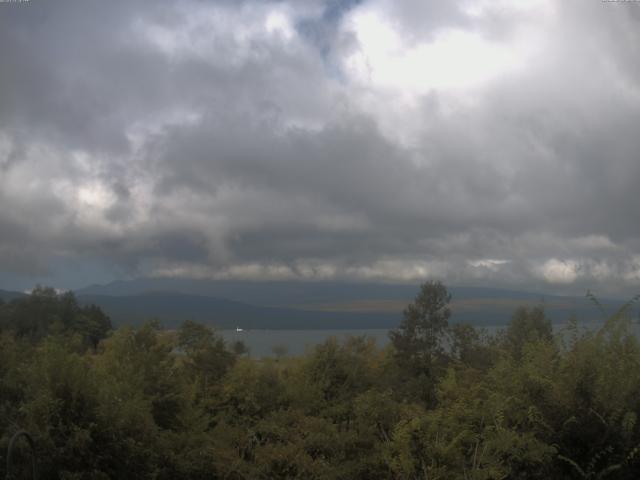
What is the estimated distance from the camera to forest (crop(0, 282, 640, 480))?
9.61 meters

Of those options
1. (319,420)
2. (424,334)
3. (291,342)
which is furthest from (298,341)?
(319,420)

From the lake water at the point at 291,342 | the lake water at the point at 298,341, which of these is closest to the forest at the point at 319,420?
the lake water at the point at 298,341

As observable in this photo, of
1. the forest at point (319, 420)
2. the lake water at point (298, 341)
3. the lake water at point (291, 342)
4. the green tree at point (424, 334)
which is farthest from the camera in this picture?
the green tree at point (424, 334)

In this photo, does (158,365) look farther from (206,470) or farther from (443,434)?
(443,434)

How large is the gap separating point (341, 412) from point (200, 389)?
460 centimetres

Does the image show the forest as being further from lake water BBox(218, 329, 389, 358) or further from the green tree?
the green tree

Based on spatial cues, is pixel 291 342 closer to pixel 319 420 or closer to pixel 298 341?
pixel 298 341

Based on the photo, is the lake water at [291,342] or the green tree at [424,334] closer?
the lake water at [291,342]

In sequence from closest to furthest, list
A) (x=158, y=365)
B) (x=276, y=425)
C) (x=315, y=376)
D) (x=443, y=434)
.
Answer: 1. (x=443, y=434)
2. (x=276, y=425)
3. (x=158, y=365)
4. (x=315, y=376)

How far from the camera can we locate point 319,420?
13.3 meters

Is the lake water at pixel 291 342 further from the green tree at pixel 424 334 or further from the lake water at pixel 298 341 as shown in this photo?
the green tree at pixel 424 334

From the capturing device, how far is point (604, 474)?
30.1 feet

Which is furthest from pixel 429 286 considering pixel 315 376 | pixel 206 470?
pixel 206 470

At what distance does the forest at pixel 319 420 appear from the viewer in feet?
31.5
